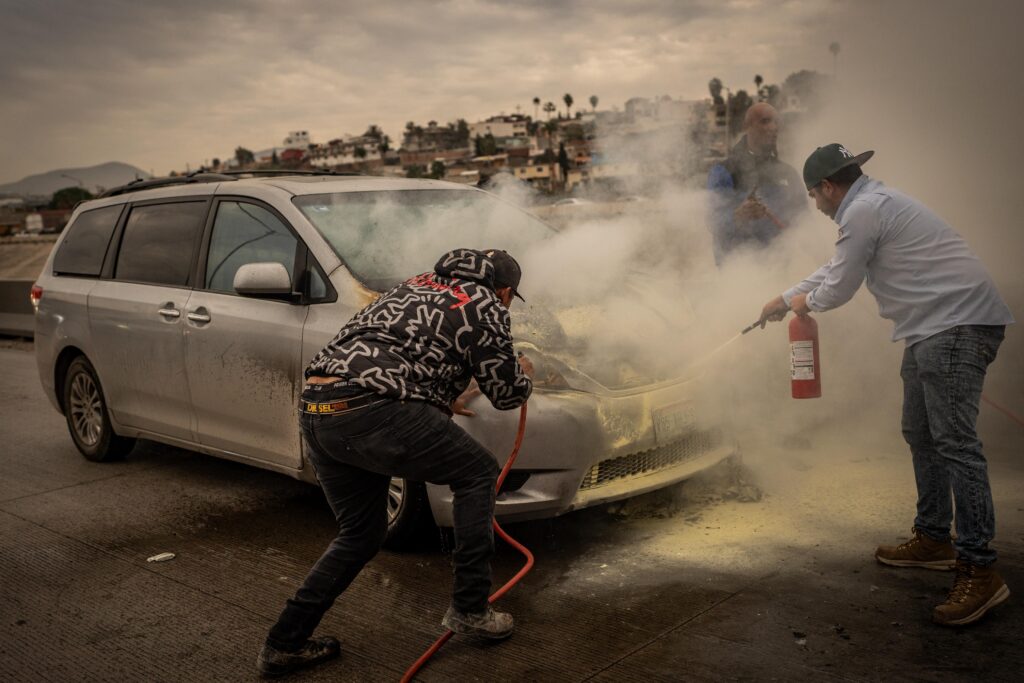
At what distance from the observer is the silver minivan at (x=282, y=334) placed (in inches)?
157

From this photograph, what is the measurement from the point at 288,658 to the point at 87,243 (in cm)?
425

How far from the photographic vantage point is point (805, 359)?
4.30 meters

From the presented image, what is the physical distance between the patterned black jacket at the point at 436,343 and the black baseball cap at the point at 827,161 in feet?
5.02

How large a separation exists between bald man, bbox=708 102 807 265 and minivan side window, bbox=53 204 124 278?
417 cm

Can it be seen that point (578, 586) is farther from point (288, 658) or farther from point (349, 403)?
point (349, 403)

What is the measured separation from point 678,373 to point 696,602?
4.34ft

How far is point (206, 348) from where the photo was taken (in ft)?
16.2

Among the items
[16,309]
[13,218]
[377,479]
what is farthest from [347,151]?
[377,479]

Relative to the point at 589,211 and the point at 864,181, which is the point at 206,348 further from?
the point at 864,181

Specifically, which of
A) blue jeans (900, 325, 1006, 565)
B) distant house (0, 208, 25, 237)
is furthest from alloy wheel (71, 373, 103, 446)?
distant house (0, 208, 25, 237)

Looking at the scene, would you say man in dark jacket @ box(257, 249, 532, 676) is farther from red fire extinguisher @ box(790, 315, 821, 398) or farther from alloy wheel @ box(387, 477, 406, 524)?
red fire extinguisher @ box(790, 315, 821, 398)

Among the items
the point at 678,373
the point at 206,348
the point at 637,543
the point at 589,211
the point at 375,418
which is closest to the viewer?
the point at 375,418

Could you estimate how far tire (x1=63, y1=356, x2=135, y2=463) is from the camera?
6.14 meters

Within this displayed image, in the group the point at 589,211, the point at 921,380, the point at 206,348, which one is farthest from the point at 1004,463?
the point at 206,348
